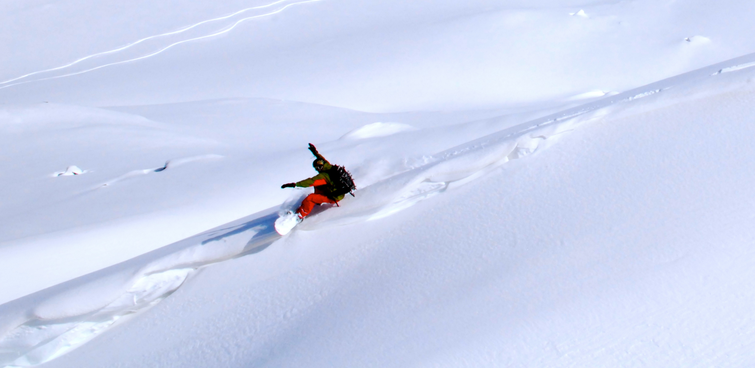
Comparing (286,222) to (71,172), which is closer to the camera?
(286,222)

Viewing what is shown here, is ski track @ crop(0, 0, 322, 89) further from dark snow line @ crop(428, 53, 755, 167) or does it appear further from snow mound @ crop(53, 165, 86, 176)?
dark snow line @ crop(428, 53, 755, 167)

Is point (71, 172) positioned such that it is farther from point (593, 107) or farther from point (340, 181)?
point (593, 107)

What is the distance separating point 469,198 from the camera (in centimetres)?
312

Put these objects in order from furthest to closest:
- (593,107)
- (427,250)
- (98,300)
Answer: (593,107) → (98,300) → (427,250)

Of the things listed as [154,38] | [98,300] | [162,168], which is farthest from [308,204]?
[154,38]

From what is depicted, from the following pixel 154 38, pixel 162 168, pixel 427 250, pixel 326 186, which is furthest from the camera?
pixel 154 38

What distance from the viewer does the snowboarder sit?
3.18 m

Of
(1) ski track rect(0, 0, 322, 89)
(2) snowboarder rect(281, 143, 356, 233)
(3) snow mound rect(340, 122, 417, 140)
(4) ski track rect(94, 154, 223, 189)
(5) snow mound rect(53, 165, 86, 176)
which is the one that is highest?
(1) ski track rect(0, 0, 322, 89)

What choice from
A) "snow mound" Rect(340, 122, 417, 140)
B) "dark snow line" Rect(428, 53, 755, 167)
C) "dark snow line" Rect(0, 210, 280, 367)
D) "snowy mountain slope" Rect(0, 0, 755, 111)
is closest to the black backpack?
"dark snow line" Rect(0, 210, 280, 367)

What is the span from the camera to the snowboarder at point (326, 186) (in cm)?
318

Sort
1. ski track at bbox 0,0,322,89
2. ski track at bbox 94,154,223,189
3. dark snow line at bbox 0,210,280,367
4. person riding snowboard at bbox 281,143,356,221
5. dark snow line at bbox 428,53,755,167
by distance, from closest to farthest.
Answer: dark snow line at bbox 0,210,280,367 → person riding snowboard at bbox 281,143,356,221 → dark snow line at bbox 428,53,755,167 → ski track at bbox 94,154,223,189 → ski track at bbox 0,0,322,89

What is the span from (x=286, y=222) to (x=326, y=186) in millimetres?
293

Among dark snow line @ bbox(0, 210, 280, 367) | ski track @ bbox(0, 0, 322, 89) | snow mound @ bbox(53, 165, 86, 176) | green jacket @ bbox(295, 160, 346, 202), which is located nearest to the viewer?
dark snow line @ bbox(0, 210, 280, 367)

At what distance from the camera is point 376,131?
265 inches
